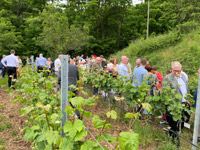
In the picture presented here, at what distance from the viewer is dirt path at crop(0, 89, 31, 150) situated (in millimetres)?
3353

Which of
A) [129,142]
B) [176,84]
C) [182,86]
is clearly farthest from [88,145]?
[182,86]

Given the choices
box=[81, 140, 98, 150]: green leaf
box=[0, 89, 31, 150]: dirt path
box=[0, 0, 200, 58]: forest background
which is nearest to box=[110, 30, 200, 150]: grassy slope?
box=[0, 89, 31, 150]: dirt path


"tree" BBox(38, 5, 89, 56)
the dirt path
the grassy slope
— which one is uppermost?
"tree" BBox(38, 5, 89, 56)

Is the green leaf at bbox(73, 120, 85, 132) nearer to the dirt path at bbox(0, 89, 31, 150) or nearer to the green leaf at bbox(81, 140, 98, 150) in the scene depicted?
the green leaf at bbox(81, 140, 98, 150)

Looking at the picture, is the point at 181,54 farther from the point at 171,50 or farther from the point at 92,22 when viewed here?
the point at 92,22

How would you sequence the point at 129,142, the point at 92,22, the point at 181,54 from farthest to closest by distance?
the point at 92,22, the point at 181,54, the point at 129,142

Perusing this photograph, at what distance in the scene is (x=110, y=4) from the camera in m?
28.9

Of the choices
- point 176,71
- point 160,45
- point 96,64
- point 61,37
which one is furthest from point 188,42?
point 61,37

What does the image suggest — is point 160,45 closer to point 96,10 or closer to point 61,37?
point 61,37

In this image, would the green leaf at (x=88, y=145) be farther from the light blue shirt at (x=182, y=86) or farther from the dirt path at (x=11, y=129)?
the light blue shirt at (x=182, y=86)

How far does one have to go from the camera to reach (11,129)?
4.04 meters

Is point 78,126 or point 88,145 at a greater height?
point 78,126

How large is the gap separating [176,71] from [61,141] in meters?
2.53

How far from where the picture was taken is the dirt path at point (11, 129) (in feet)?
11.0
